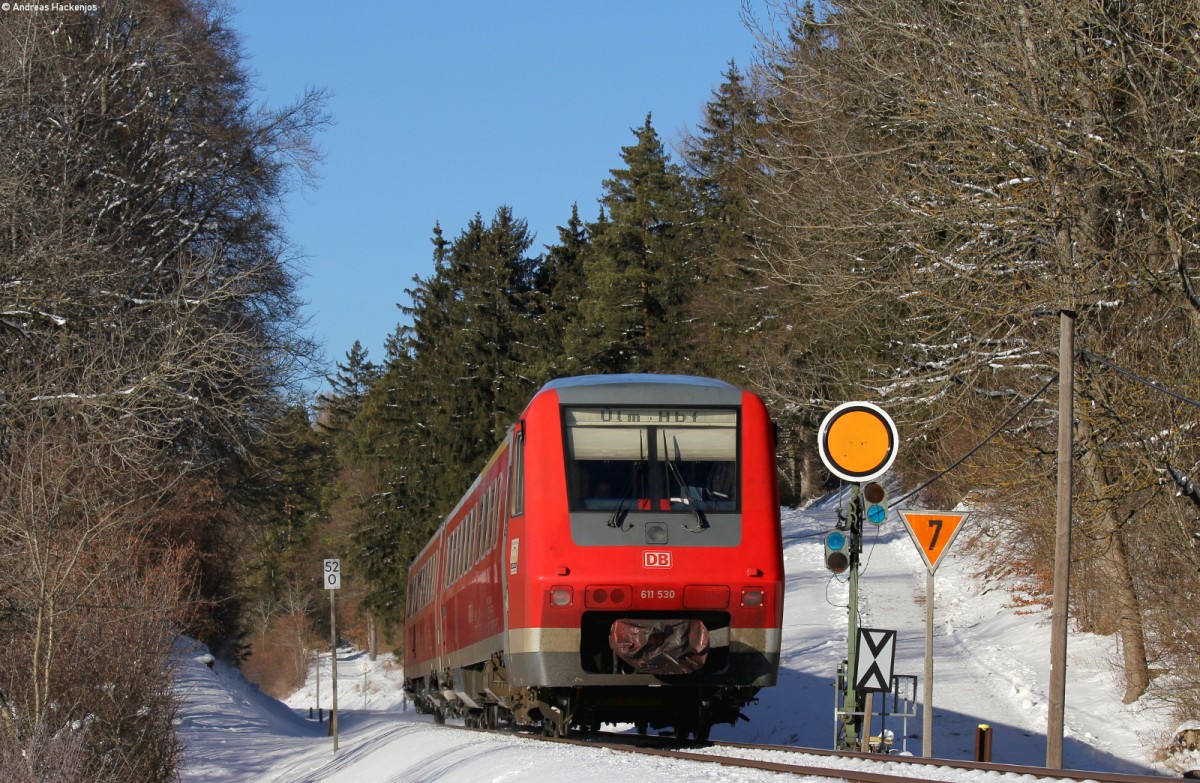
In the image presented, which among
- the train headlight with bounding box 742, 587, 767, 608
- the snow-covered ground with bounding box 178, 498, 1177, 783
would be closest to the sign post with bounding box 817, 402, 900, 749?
the train headlight with bounding box 742, 587, 767, 608

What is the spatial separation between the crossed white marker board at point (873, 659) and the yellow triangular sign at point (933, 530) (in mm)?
2325

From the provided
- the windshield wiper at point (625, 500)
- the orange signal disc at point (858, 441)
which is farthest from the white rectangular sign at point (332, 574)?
the orange signal disc at point (858, 441)

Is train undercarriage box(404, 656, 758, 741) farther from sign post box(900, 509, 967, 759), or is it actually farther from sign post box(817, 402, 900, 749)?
sign post box(900, 509, 967, 759)

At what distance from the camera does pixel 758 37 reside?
24.5 meters

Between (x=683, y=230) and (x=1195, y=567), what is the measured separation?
37487 millimetres

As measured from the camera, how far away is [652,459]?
12.2 m

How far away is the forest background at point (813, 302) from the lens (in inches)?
701

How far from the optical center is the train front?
11.8m

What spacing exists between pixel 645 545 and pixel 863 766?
2873 mm

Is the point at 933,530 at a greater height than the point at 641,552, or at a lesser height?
Result: greater

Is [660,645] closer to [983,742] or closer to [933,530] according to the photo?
[933,530]

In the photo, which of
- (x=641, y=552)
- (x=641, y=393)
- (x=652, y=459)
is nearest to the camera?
(x=641, y=552)

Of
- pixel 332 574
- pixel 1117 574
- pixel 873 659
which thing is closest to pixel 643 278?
pixel 332 574

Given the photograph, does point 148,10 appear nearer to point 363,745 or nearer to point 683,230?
point 363,745
